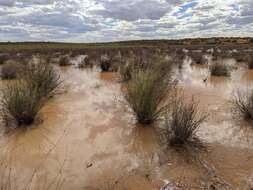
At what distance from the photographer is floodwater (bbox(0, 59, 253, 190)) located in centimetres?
309

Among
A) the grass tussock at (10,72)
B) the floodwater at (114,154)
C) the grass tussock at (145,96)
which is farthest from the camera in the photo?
Answer: the grass tussock at (10,72)

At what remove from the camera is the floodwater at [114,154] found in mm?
3088

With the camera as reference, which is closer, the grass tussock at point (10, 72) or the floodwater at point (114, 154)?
the floodwater at point (114, 154)

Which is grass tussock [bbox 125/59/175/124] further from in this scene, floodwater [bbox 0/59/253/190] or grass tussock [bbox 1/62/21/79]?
grass tussock [bbox 1/62/21/79]

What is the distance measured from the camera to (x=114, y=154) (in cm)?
381

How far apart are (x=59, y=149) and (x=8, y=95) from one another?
1650 mm

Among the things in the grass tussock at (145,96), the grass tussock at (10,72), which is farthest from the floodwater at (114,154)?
the grass tussock at (10,72)

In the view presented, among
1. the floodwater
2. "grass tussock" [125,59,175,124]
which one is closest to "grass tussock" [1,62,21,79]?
the floodwater

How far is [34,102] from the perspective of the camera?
4797mm

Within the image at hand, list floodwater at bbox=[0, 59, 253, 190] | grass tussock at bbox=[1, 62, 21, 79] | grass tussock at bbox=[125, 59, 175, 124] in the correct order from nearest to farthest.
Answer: floodwater at bbox=[0, 59, 253, 190], grass tussock at bbox=[125, 59, 175, 124], grass tussock at bbox=[1, 62, 21, 79]

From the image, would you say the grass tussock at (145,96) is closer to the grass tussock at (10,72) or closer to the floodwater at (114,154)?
the floodwater at (114,154)

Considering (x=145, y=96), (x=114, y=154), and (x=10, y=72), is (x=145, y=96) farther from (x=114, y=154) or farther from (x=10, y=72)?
(x=10, y=72)

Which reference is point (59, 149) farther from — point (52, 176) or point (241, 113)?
point (241, 113)

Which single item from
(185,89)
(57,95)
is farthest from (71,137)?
(185,89)
